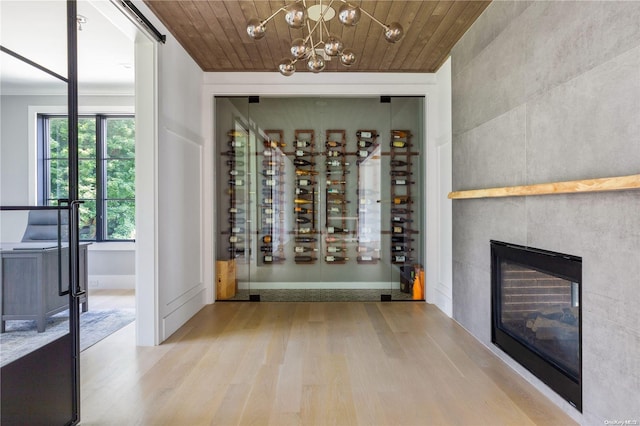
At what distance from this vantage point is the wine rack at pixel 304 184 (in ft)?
15.5

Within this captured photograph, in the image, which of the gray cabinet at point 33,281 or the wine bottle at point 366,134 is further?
the wine bottle at point 366,134

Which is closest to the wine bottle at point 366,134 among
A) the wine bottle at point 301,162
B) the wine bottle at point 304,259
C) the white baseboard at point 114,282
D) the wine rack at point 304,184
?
the wine rack at point 304,184

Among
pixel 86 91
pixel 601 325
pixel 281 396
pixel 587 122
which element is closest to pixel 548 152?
pixel 587 122

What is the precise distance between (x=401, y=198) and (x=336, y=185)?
882 mm

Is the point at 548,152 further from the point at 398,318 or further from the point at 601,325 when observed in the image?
the point at 398,318

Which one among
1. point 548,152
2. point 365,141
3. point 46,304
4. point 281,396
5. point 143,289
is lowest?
point 281,396

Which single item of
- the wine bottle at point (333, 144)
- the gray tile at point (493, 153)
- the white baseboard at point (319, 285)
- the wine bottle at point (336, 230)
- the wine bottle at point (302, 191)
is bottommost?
the white baseboard at point (319, 285)

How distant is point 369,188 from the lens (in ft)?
15.4

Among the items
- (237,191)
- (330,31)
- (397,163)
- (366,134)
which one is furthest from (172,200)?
(397,163)

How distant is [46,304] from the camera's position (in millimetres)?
1818

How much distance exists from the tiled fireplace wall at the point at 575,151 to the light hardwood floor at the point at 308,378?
390mm

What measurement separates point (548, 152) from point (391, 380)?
1.85 meters

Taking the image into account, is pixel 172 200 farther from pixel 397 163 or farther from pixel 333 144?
pixel 397 163

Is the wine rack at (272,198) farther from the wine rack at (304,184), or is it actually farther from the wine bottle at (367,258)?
the wine bottle at (367,258)
